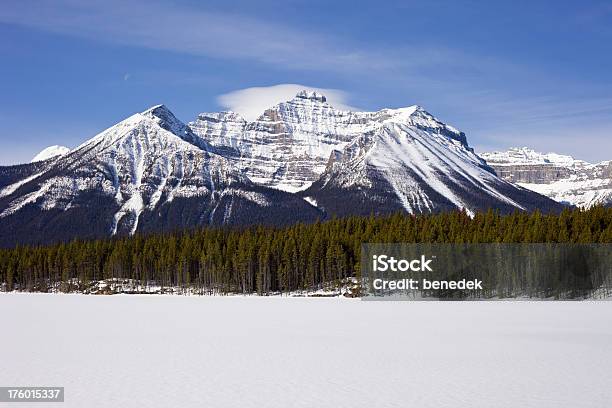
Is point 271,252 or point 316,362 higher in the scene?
point 271,252

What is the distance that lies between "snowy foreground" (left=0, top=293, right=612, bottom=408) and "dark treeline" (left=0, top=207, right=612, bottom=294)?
65746 mm

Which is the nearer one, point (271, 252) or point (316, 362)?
point (316, 362)

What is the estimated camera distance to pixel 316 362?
105 ft

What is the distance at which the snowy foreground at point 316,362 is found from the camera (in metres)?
24.0

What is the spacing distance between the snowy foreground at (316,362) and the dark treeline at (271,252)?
216 feet

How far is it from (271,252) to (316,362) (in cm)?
9519

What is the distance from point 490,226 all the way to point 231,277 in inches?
1935

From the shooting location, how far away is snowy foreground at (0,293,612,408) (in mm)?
23953

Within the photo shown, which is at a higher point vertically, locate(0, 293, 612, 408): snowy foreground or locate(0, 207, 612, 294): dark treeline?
locate(0, 207, 612, 294): dark treeline

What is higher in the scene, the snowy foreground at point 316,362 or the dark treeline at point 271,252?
the dark treeline at point 271,252

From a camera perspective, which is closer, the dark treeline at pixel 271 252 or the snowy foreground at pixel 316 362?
the snowy foreground at pixel 316 362

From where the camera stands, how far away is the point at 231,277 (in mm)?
132750

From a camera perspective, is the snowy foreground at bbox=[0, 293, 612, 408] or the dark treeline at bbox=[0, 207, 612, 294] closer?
the snowy foreground at bbox=[0, 293, 612, 408]

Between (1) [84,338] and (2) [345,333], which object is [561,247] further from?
(1) [84,338]
